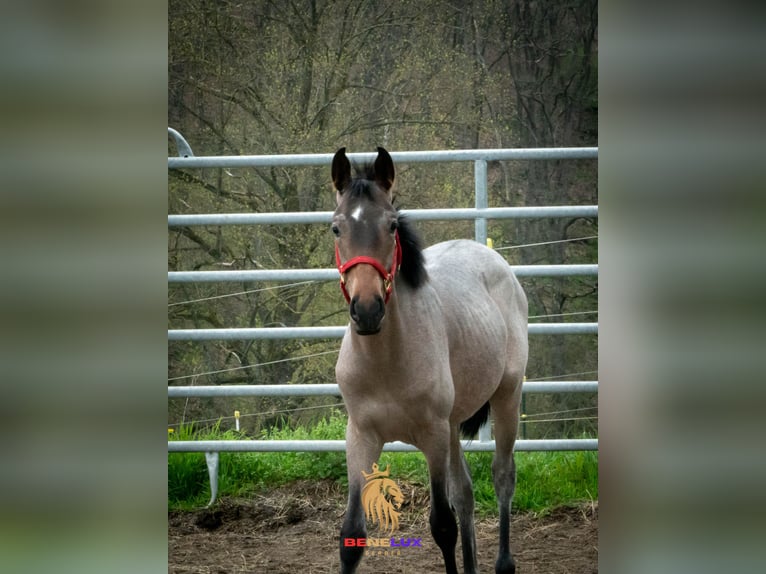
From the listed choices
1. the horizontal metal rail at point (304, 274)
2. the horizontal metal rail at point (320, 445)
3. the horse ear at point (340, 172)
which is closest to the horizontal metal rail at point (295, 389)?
the horizontal metal rail at point (320, 445)

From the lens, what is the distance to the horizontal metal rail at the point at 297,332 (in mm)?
3723

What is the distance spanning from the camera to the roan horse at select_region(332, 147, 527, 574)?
230 centimetres

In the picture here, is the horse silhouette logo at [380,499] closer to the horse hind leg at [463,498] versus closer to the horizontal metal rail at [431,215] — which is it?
the horse hind leg at [463,498]

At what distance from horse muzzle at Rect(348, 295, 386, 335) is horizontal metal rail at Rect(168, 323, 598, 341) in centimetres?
149

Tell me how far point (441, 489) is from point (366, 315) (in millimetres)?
810

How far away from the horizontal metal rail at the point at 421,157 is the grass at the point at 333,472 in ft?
4.72

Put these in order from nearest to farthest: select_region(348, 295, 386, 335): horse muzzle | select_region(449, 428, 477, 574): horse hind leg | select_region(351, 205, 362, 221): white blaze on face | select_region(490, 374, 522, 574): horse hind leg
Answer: select_region(348, 295, 386, 335): horse muzzle, select_region(351, 205, 362, 221): white blaze on face, select_region(449, 428, 477, 574): horse hind leg, select_region(490, 374, 522, 574): horse hind leg

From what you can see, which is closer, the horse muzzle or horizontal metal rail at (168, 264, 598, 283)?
the horse muzzle

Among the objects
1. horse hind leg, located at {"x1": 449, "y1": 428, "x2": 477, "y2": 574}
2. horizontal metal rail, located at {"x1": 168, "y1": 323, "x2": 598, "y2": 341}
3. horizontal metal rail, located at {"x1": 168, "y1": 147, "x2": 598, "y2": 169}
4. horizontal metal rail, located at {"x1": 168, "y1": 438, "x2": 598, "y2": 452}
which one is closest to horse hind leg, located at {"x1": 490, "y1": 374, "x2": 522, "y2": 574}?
horse hind leg, located at {"x1": 449, "y1": 428, "x2": 477, "y2": 574}

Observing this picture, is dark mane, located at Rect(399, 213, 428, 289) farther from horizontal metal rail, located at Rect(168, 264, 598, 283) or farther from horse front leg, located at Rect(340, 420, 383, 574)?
horizontal metal rail, located at Rect(168, 264, 598, 283)

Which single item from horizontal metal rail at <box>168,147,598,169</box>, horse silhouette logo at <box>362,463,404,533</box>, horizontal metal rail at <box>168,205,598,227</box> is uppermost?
horizontal metal rail at <box>168,147,598,169</box>

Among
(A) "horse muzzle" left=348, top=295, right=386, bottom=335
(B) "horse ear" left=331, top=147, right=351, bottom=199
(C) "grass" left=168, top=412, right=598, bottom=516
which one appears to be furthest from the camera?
(C) "grass" left=168, top=412, right=598, bottom=516
